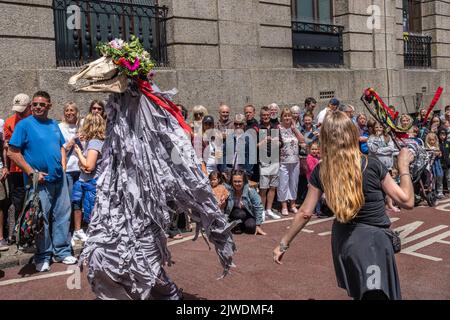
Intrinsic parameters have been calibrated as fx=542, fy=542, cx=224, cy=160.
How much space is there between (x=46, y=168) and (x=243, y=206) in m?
2.84

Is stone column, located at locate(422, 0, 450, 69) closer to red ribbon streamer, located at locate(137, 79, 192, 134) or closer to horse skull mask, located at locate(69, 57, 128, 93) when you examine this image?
red ribbon streamer, located at locate(137, 79, 192, 134)

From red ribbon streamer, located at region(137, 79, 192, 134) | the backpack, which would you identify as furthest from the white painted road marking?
the backpack

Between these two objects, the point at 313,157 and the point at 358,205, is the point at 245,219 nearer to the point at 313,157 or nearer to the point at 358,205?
the point at 313,157

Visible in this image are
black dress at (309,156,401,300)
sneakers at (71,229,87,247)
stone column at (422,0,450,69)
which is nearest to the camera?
black dress at (309,156,401,300)

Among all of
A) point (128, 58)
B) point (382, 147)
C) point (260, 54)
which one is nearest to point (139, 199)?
point (128, 58)

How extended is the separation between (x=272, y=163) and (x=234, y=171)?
4.35 feet

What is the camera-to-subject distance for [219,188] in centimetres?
774

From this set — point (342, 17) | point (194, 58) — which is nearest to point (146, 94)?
point (194, 58)

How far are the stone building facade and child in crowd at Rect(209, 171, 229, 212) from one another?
A: 10.1 feet

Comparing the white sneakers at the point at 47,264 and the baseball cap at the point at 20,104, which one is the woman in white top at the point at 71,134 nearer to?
the baseball cap at the point at 20,104

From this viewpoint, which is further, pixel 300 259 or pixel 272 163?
pixel 272 163

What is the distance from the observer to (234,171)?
782 centimetres

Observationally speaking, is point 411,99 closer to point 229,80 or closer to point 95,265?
point 229,80

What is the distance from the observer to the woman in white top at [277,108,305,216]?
29.9ft
